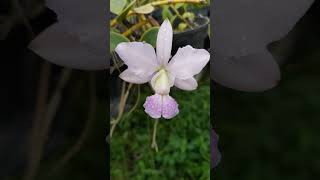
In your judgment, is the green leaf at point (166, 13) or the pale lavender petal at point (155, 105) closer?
the pale lavender petal at point (155, 105)

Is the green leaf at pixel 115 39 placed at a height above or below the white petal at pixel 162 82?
above

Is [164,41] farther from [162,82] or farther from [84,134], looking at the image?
[84,134]

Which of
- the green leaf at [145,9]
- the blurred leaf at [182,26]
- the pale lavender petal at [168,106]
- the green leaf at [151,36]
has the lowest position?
the pale lavender petal at [168,106]

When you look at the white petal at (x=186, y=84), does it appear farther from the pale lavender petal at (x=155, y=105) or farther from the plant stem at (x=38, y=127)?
the plant stem at (x=38, y=127)

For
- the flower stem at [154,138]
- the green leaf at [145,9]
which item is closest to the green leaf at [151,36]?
the green leaf at [145,9]

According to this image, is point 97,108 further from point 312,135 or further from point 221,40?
point 312,135

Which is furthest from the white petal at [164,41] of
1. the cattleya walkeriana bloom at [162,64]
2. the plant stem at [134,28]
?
the plant stem at [134,28]

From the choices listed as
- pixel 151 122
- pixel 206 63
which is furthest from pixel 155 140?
pixel 206 63
